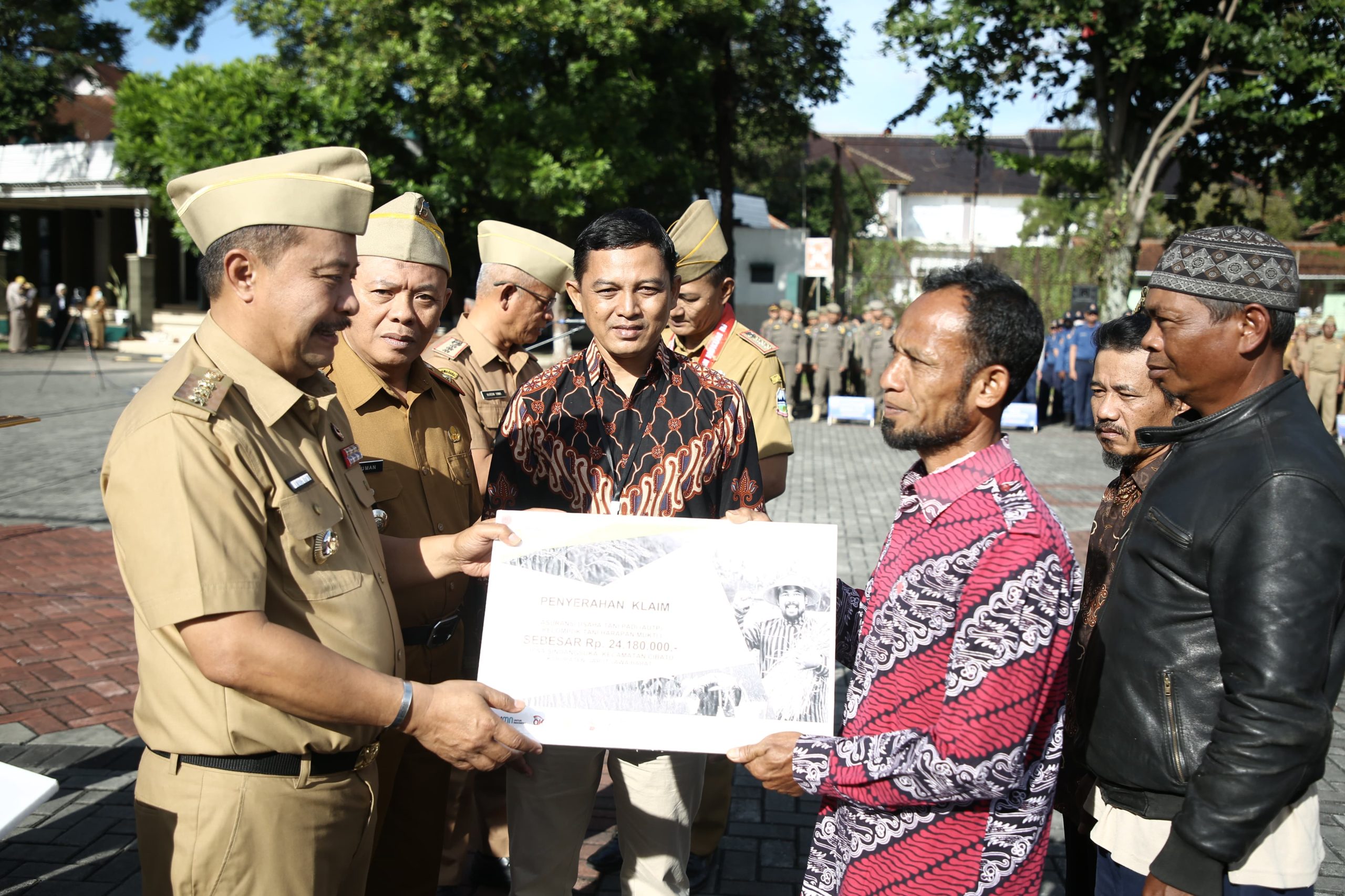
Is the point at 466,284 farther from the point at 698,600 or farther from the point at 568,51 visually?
the point at 698,600

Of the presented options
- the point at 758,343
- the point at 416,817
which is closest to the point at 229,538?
the point at 416,817

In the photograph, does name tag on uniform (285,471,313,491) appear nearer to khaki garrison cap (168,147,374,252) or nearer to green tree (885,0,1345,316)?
khaki garrison cap (168,147,374,252)

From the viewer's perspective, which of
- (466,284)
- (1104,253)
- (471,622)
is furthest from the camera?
(466,284)

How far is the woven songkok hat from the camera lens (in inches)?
77.7

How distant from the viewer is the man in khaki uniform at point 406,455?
3.00 m

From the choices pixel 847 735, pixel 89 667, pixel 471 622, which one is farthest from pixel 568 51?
pixel 847 735

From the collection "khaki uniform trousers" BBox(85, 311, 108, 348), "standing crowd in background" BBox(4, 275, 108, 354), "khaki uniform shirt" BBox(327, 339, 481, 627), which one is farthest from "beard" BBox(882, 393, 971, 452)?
"khaki uniform trousers" BBox(85, 311, 108, 348)

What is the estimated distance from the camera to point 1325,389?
17188mm

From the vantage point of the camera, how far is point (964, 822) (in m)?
1.93

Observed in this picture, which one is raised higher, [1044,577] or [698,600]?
[1044,577]

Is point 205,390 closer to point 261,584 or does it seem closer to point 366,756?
point 261,584

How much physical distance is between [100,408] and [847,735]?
56.7 feet

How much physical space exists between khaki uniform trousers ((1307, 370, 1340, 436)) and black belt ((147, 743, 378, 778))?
18.8 meters

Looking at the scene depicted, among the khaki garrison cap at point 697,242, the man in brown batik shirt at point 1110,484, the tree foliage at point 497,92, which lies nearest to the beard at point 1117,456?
the man in brown batik shirt at point 1110,484
